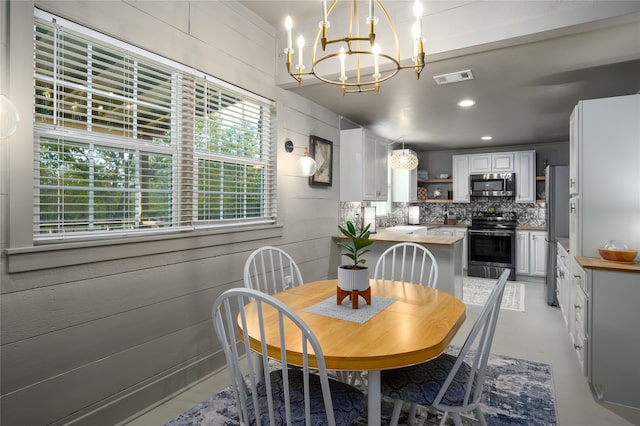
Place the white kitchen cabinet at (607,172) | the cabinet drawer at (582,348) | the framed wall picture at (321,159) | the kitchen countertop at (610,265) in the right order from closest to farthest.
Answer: the kitchen countertop at (610,265)
the cabinet drawer at (582,348)
the white kitchen cabinet at (607,172)
the framed wall picture at (321,159)

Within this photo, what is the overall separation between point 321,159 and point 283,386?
111 inches

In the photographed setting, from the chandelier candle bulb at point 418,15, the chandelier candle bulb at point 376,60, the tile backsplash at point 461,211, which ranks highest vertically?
the chandelier candle bulb at point 418,15

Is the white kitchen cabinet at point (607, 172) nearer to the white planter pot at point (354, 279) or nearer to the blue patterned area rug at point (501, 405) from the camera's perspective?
the blue patterned area rug at point (501, 405)

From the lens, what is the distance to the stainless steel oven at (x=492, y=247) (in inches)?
226

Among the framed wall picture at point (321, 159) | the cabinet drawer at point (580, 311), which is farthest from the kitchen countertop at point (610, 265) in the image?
the framed wall picture at point (321, 159)

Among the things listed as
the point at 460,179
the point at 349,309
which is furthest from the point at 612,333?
the point at 460,179

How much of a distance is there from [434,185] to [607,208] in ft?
15.1

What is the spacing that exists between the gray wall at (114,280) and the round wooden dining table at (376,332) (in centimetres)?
77

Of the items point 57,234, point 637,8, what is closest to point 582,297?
point 637,8

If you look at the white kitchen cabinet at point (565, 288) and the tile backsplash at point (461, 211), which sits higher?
the tile backsplash at point (461, 211)

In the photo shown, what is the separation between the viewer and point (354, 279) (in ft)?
5.79

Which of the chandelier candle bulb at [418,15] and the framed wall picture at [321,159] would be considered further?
the framed wall picture at [321,159]

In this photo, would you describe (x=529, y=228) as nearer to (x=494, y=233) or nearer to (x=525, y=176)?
(x=494, y=233)

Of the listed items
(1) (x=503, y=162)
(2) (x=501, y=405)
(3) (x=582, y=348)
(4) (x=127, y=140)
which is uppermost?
(1) (x=503, y=162)
